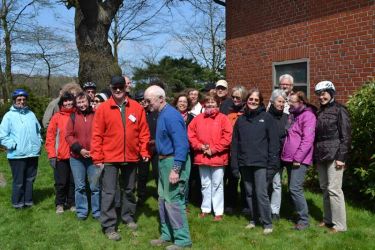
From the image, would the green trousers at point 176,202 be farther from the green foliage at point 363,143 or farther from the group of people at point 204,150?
the green foliage at point 363,143

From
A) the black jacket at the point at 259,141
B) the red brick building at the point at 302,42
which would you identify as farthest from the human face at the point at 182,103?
the red brick building at the point at 302,42

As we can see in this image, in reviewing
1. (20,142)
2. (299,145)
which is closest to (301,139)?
(299,145)

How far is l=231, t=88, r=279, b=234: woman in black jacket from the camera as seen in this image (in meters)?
5.54

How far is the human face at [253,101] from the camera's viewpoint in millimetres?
5555

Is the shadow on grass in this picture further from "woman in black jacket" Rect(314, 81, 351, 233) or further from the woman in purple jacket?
"woman in black jacket" Rect(314, 81, 351, 233)

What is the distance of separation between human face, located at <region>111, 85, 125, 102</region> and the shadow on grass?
3.07 metres

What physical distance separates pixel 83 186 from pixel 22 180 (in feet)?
4.31

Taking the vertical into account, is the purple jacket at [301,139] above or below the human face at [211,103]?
below

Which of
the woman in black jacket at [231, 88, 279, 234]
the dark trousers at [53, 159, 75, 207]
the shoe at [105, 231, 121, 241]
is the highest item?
the woman in black jacket at [231, 88, 279, 234]

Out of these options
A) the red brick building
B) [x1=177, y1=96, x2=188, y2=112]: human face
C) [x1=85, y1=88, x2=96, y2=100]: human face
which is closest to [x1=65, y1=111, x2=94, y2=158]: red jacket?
[x1=85, y1=88, x2=96, y2=100]: human face

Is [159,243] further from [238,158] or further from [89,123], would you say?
[89,123]

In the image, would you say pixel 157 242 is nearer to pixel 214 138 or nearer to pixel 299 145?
pixel 214 138

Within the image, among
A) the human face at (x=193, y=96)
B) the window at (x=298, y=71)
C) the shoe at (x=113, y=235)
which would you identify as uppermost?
the window at (x=298, y=71)

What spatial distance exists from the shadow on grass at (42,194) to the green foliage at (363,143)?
5281 mm
